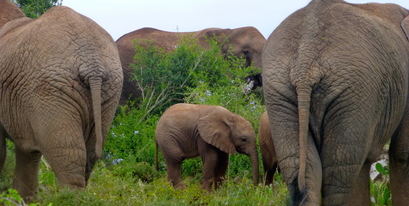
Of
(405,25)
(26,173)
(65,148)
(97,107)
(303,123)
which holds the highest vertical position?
(405,25)

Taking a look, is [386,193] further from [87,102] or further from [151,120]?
[151,120]

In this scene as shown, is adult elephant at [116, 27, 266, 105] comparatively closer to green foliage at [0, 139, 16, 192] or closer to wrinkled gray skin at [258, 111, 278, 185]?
wrinkled gray skin at [258, 111, 278, 185]

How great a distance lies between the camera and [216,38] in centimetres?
1570

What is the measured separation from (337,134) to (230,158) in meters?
4.52

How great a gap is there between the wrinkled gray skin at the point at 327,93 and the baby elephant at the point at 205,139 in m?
3.26

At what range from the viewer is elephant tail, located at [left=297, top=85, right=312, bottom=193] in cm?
433

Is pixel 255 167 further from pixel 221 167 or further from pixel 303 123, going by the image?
pixel 303 123

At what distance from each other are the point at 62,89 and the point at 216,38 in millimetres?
10639

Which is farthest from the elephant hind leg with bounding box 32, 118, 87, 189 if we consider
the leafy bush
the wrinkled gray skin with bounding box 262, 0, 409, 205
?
the leafy bush

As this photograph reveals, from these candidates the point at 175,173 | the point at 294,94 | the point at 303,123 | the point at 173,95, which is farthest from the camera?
the point at 173,95

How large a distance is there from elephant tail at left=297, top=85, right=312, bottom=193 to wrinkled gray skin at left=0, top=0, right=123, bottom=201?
4.62 ft

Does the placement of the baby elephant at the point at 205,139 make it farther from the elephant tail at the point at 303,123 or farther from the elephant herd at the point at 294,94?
the elephant tail at the point at 303,123

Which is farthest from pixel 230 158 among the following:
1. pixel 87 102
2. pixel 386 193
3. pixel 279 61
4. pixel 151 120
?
pixel 279 61

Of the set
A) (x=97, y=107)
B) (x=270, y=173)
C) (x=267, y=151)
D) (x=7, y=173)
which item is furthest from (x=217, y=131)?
(x=97, y=107)
